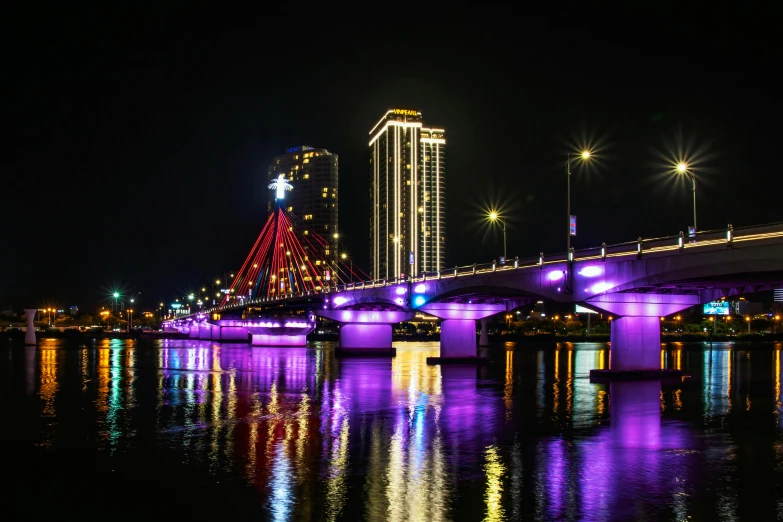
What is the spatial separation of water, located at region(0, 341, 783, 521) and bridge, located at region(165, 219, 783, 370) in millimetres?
5062

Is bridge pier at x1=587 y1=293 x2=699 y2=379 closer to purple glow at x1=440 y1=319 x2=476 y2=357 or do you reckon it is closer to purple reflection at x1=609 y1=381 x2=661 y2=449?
purple reflection at x1=609 y1=381 x2=661 y2=449

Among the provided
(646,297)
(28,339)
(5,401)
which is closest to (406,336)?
(28,339)

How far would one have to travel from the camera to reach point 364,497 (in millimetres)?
17953

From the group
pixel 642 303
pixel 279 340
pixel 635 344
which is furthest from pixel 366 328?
pixel 642 303

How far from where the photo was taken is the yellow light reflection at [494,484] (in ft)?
54.3

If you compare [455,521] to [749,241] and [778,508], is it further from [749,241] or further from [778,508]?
[749,241]

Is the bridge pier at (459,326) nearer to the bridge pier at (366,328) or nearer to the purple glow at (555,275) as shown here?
the bridge pier at (366,328)

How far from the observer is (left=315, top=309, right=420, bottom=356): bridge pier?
90.5m

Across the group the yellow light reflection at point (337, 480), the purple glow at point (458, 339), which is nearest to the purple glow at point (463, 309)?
the purple glow at point (458, 339)

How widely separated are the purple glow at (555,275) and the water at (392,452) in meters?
7.28

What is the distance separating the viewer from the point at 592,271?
48.3 meters

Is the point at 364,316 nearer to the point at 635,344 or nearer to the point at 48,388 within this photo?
the point at 635,344

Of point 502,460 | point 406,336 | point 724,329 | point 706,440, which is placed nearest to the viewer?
point 502,460

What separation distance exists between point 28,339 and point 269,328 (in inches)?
1500
